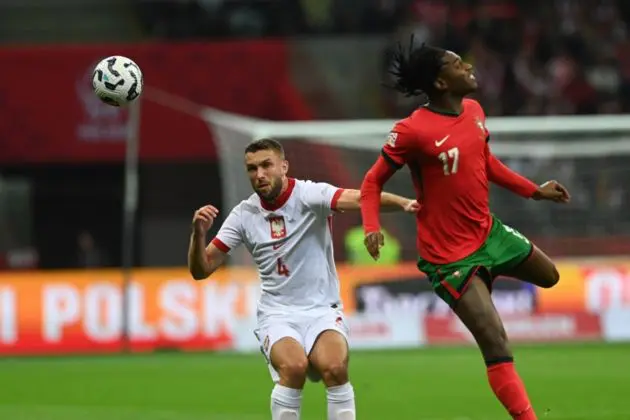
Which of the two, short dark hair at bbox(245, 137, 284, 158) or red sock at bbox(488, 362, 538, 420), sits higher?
short dark hair at bbox(245, 137, 284, 158)

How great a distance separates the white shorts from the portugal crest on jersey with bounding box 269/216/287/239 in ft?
1.64

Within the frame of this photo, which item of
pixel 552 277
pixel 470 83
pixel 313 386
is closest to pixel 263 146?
pixel 470 83

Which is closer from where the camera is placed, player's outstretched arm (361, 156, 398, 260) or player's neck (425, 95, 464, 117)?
player's outstretched arm (361, 156, 398, 260)

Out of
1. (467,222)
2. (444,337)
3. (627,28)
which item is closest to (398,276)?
(444,337)

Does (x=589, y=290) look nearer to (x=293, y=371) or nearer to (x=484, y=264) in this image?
(x=484, y=264)

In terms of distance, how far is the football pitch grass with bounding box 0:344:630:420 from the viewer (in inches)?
465

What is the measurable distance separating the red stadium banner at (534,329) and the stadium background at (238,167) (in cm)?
3

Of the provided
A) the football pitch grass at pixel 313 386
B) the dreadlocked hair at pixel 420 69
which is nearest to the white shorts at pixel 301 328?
the dreadlocked hair at pixel 420 69

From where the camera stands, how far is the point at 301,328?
8555 millimetres

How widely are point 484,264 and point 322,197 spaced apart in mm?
1072

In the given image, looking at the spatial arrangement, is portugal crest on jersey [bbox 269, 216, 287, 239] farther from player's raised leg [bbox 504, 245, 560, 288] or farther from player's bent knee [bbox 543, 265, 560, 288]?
player's bent knee [bbox 543, 265, 560, 288]

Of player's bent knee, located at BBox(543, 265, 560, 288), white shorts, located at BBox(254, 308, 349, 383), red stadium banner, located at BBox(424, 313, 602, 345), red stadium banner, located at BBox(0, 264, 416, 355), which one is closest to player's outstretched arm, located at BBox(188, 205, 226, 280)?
white shorts, located at BBox(254, 308, 349, 383)

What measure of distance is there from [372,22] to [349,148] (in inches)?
211

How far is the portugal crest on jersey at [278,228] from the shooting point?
8.76m
